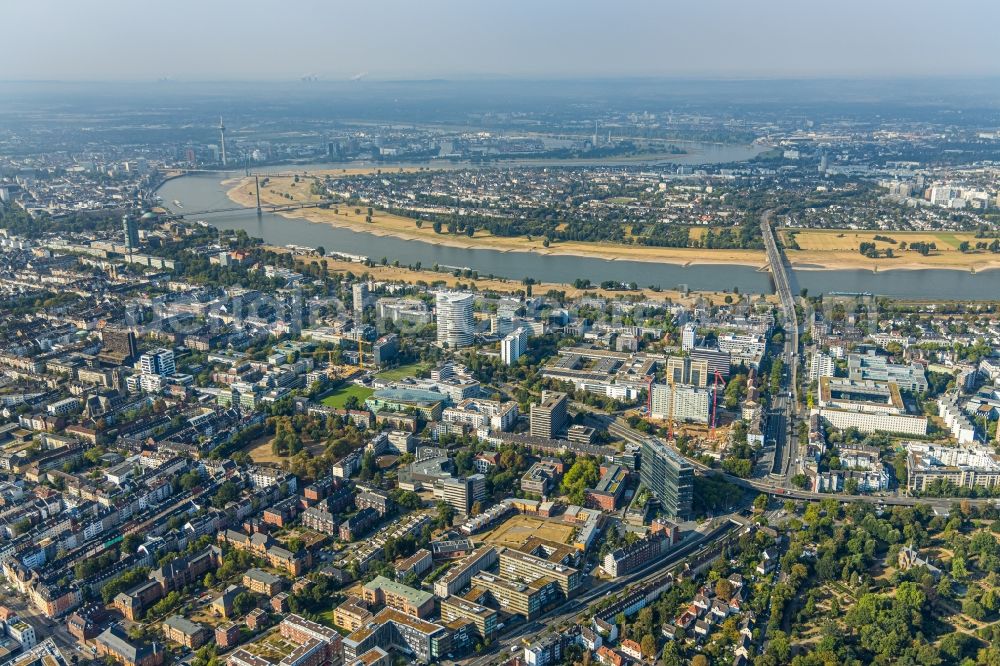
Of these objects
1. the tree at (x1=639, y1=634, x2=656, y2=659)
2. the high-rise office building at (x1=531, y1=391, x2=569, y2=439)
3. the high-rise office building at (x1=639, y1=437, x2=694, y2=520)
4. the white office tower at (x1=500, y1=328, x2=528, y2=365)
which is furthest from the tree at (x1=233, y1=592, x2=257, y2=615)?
the white office tower at (x1=500, y1=328, x2=528, y2=365)

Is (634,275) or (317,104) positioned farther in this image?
(317,104)

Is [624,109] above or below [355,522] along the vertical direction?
above

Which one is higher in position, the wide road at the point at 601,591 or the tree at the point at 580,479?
the tree at the point at 580,479

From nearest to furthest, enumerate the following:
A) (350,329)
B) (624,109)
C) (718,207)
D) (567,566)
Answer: (567,566) → (350,329) → (718,207) → (624,109)

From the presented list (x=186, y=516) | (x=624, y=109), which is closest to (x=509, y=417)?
(x=186, y=516)

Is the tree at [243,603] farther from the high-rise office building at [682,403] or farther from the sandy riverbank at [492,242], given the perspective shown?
the sandy riverbank at [492,242]

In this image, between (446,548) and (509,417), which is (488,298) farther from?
(446,548)

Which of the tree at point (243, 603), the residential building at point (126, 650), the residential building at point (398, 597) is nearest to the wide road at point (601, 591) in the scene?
the residential building at point (398, 597)
